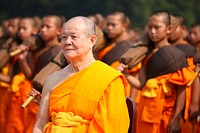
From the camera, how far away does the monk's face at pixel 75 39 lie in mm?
5262

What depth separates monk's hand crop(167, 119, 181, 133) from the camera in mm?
7078

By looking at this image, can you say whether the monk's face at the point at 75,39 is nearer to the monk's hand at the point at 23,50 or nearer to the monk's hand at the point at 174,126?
the monk's hand at the point at 174,126

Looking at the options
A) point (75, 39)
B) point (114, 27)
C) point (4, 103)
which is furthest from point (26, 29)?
point (75, 39)

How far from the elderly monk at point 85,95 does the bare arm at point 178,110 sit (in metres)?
1.85

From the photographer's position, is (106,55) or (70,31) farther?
(106,55)

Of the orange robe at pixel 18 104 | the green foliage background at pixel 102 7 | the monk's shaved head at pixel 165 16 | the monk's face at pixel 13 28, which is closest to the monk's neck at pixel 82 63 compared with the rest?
the monk's shaved head at pixel 165 16

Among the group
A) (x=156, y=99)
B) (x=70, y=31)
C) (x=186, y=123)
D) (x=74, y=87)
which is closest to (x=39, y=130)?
(x=74, y=87)

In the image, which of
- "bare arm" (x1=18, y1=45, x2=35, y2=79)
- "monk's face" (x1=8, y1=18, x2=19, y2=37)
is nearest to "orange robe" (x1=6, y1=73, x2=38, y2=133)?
"bare arm" (x1=18, y1=45, x2=35, y2=79)

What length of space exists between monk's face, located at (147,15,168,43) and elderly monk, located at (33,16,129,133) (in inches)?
78.7

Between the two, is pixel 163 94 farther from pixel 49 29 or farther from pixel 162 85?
pixel 49 29

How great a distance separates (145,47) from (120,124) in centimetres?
227

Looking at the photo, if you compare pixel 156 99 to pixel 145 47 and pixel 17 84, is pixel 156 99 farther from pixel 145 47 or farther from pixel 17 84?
pixel 17 84

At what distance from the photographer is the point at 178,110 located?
7.15 metres

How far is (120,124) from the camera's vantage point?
5.25 metres
